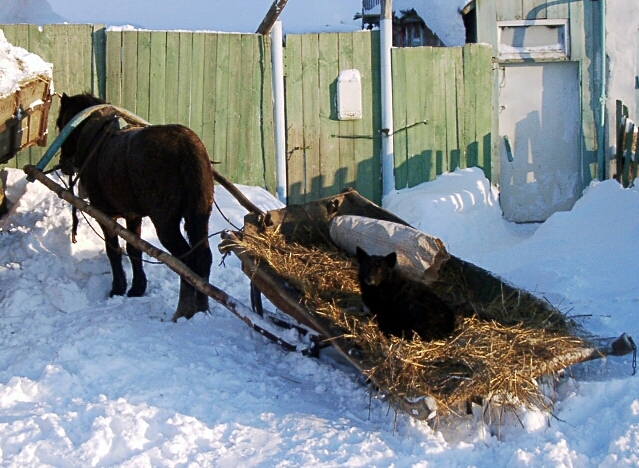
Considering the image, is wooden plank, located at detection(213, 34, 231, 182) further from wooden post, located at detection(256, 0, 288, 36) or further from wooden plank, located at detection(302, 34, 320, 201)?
wooden plank, located at detection(302, 34, 320, 201)


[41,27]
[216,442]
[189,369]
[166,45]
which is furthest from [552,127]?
[216,442]

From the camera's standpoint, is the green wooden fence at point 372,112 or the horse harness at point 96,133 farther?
the green wooden fence at point 372,112

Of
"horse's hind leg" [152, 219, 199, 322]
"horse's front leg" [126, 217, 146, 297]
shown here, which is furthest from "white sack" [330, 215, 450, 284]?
"horse's front leg" [126, 217, 146, 297]

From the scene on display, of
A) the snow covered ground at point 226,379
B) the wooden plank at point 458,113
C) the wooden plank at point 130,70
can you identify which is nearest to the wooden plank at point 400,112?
the wooden plank at point 458,113

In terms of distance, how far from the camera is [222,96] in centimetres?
959

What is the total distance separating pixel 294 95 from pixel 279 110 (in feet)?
1.00

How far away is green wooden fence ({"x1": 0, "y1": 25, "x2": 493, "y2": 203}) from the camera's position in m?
9.37

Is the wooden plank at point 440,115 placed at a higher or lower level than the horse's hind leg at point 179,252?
higher

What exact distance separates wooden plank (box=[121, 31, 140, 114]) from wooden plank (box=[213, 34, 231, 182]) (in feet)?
3.32

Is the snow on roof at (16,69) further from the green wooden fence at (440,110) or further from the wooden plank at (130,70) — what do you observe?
the green wooden fence at (440,110)

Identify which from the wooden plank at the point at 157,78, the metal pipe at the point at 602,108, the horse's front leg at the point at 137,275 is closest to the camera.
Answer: the horse's front leg at the point at 137,275

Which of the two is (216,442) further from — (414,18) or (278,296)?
(414,18)

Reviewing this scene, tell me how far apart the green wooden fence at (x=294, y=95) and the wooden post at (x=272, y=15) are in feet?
0.47

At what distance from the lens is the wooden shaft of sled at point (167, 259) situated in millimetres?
4945
